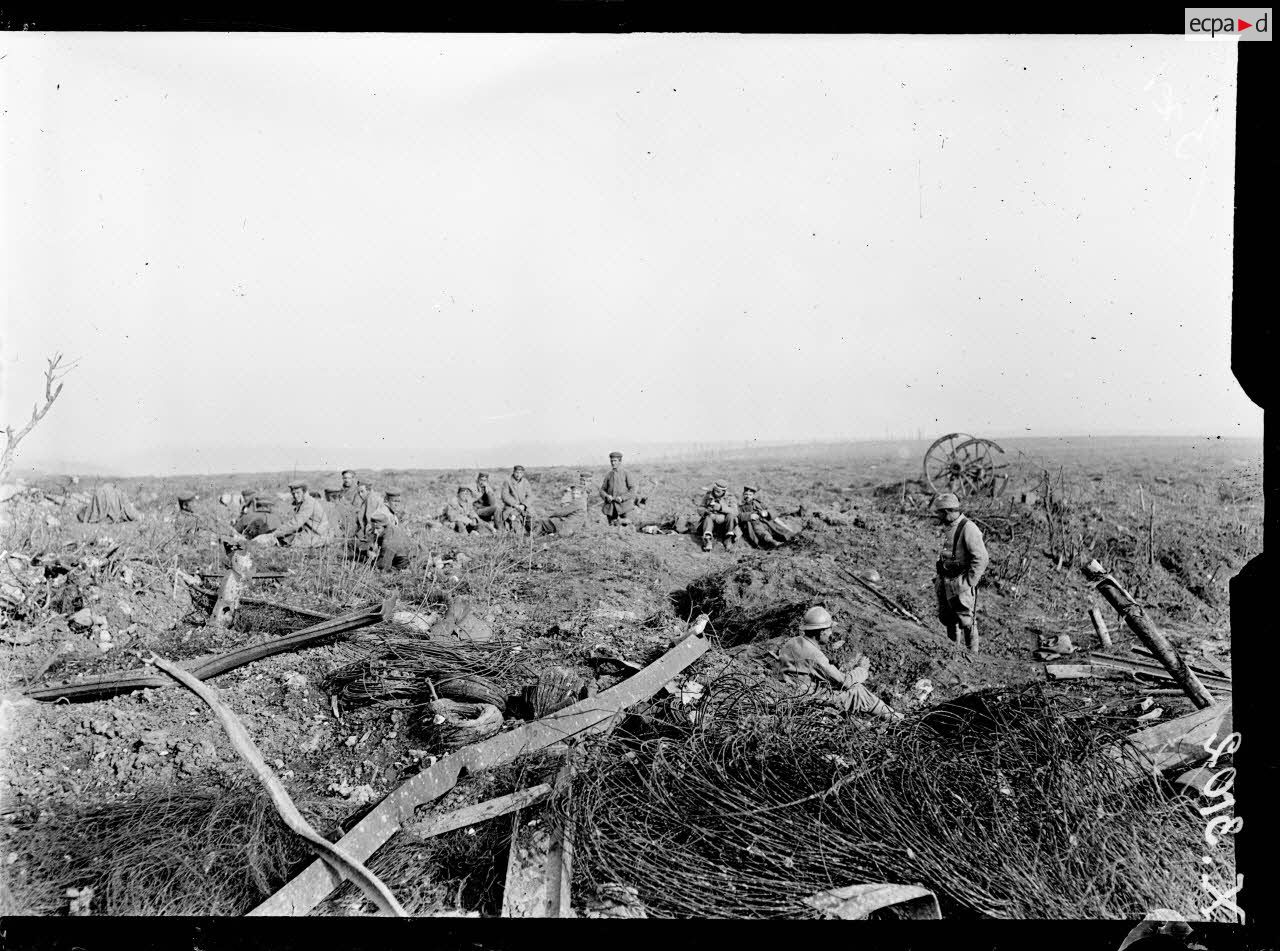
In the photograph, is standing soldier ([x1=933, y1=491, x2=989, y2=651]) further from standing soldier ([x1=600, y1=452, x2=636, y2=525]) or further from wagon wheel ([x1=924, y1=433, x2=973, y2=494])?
standing soldier ([x1=600, y1=452, x2=636, y2=525])

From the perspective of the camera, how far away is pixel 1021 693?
15.5ft

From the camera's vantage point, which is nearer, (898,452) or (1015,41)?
(1015,41)

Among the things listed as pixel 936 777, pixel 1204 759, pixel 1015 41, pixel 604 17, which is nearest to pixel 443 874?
pixel 936 777

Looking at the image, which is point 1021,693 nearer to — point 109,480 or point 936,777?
point 936,777

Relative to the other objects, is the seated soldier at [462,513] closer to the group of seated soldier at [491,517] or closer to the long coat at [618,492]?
the group of seated soldier at [491,517]

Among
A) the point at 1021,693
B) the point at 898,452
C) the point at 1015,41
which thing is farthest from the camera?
the point at 898,452

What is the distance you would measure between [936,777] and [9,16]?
690 cm

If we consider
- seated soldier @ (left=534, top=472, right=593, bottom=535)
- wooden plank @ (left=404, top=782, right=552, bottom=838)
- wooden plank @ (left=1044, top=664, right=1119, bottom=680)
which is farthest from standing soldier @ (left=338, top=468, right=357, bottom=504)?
wooden plank @ (left=1044, top=664, right=1119, bottom=680)

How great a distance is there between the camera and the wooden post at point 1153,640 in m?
4.76

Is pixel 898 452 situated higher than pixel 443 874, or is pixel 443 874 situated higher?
pixel 898 452

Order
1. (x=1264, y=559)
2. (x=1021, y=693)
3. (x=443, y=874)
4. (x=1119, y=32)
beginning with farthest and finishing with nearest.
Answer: (x=1021, y=693) < (x=443, y=874) < (x=1119, y=32) < (x=1264, y=559)

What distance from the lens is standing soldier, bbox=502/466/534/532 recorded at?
815 cm

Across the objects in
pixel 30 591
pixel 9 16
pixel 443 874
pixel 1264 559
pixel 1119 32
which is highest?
pixel 9 16

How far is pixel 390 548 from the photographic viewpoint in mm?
7324
